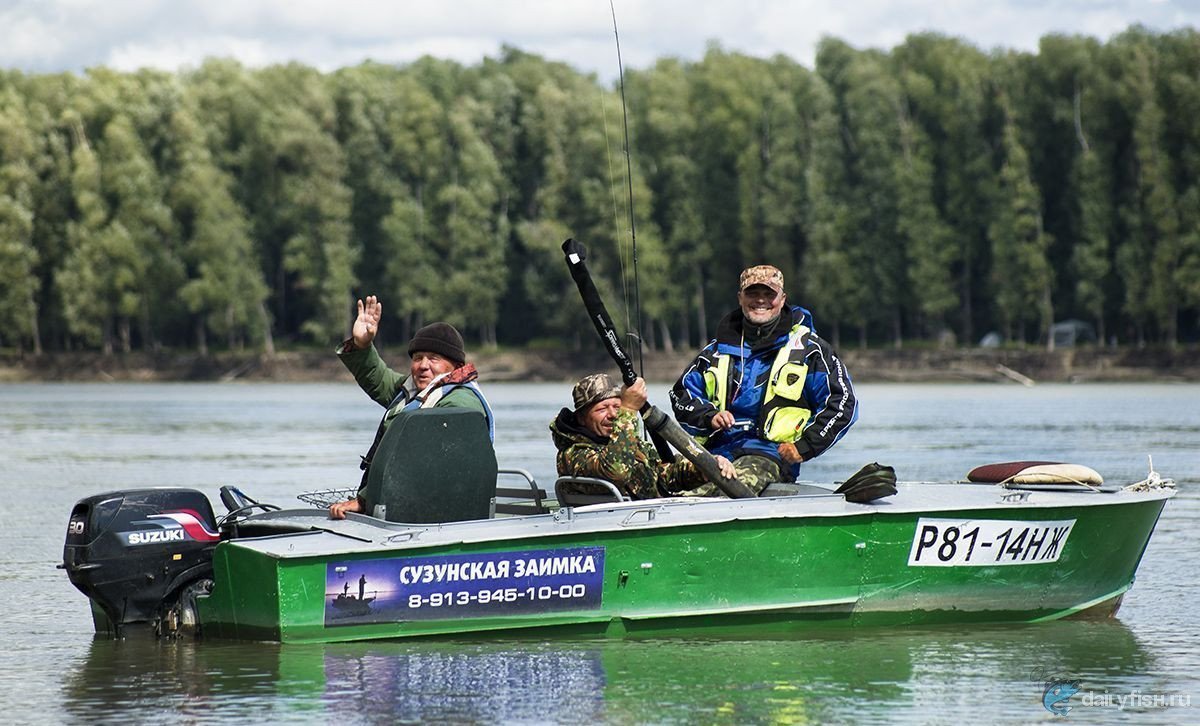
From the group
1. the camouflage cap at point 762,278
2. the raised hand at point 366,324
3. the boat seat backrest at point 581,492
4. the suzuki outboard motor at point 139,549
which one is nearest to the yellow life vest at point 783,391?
the camouflage cap at point 762,278

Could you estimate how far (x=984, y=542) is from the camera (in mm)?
9633

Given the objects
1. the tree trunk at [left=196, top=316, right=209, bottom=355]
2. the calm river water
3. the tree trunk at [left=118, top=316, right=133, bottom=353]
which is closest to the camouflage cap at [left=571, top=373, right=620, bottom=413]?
the calm river water

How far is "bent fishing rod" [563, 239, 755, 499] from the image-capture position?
30.2ft

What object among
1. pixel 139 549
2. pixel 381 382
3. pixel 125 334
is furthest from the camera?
pixel 125 334

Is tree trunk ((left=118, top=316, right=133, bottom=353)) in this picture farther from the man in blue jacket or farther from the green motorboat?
the man in blue jacket

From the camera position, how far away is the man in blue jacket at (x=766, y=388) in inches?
383

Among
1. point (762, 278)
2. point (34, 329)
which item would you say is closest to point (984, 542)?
point (762, 278)

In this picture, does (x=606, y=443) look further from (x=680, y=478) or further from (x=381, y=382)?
(x=381, y=382)

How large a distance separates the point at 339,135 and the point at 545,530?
228ft

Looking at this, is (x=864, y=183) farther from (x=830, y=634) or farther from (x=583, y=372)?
(x=830, y=634)

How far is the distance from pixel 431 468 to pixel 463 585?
1.85ft

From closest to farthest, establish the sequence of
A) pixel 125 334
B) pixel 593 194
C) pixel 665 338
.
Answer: pixel 593 194 → pixel 665 338 → pixel 125 334

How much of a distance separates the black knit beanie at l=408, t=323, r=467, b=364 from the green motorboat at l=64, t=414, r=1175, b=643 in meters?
0.44
